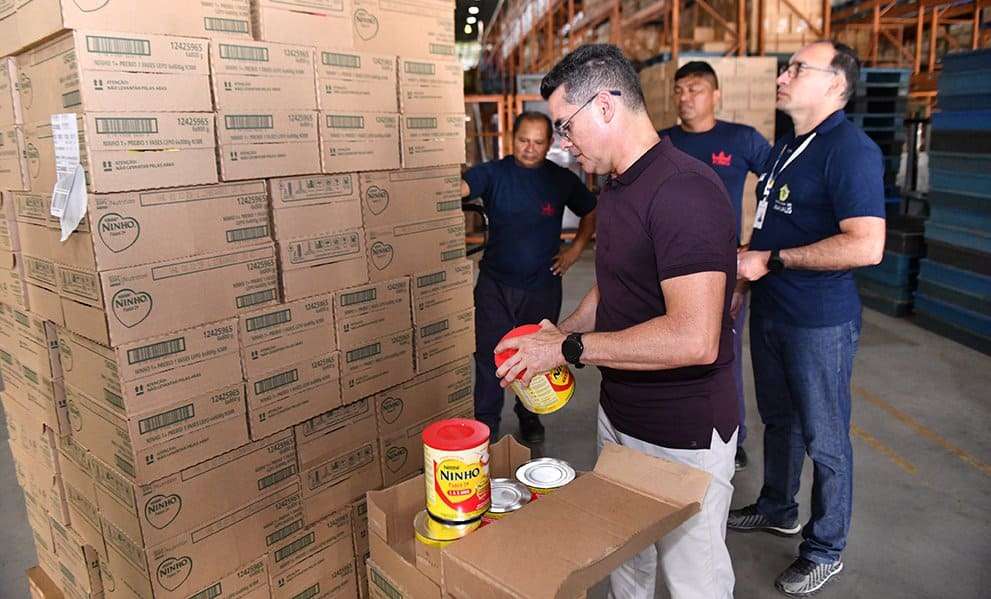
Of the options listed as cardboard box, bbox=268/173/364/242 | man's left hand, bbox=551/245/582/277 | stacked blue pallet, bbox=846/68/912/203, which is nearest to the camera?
cardboard box, bbox=268/173/364/242

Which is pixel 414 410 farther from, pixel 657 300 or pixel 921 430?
pixel 921 430

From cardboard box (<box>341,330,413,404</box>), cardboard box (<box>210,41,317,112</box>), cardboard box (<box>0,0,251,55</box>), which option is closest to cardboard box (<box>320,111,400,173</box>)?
cardboard box (<box>210,41,317,112</box>)

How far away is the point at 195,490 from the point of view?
6.38 feet

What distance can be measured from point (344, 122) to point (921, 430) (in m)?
3.77

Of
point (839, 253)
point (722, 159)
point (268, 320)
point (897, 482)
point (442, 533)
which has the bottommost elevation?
point (897, 482)

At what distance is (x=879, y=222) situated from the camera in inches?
90.0

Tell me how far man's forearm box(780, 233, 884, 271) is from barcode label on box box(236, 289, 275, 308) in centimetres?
171

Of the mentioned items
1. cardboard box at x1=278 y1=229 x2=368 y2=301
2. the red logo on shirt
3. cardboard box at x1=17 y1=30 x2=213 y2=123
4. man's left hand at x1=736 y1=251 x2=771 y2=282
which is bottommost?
man's left hand at x1=736 y1=251 x2=771 y2=282

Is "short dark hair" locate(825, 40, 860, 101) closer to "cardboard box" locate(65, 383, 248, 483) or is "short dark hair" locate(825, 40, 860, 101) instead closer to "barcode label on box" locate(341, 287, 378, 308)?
"barcode label on box" locate(341, 287, 378, 308)

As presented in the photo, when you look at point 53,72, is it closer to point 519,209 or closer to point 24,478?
point 24,478

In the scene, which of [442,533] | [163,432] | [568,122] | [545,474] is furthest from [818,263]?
[163,432]

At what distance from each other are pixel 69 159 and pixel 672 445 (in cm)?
165

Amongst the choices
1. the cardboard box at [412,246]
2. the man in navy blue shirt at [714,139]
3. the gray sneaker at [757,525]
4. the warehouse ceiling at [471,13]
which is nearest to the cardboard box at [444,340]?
the cardboard box at [412,246]

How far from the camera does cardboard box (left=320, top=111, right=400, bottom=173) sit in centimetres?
216
